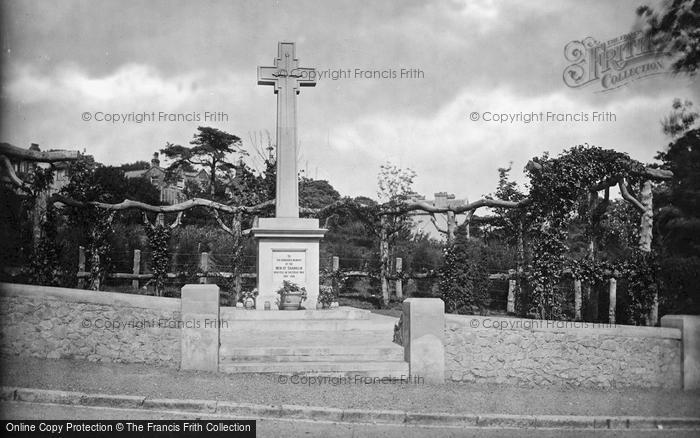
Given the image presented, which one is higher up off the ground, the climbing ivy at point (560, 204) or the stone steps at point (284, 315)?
the climbing ivy at point (560, 204)

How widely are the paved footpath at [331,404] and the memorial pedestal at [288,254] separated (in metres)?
5.56

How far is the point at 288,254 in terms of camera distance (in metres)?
14.0

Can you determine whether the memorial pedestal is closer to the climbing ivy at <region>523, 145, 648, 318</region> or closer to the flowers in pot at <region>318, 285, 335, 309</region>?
the flowers in pot at <region>318, 285, 335, 309</region>

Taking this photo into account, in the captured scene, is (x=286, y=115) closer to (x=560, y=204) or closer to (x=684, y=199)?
(x=560, y=204)

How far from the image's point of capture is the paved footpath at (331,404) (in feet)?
22.3

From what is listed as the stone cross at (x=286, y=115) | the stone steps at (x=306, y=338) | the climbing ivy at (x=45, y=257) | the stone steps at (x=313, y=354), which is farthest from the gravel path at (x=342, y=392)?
the climbing ivy at (x=45, y=257)

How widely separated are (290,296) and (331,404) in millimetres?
6059

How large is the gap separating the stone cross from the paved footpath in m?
6.47

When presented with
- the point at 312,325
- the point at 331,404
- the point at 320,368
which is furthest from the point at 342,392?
the point at 312,325

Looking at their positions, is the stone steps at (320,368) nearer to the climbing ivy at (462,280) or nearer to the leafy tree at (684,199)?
the climbing ivy at (462,280)

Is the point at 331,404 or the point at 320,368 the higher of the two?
the point at 320,368

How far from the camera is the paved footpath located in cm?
681

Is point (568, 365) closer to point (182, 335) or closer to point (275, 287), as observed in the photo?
point (182, 335)

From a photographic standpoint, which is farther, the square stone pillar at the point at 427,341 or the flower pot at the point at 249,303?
the flower pot at the point at 249,303
